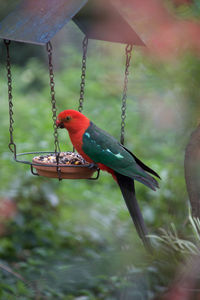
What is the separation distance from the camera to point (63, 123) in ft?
6.49

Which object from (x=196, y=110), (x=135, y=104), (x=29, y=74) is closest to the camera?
(x=196, y=110)

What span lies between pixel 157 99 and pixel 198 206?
1410mm

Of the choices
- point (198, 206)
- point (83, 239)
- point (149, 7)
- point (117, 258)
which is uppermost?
point (149, 7)

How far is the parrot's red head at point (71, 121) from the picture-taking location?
6.47 ft

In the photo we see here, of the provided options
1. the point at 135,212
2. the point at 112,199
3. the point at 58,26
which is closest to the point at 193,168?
the point at 135,212

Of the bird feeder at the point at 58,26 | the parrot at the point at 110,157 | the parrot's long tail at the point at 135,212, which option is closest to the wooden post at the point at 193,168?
the parrot at the point at 110,157

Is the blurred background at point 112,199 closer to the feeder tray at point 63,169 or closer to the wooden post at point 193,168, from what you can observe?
the wooden post at point 193,168

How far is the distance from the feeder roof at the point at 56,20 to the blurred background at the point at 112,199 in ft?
0.65

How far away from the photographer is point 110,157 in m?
1.92

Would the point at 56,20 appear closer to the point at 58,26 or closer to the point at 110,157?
the point at 58,26

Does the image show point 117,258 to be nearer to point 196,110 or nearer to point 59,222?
point 59,222

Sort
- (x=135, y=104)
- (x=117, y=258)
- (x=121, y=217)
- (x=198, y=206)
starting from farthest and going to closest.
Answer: (x=121, y=217) → (x=135, y=104) → (x=117, y=258) → (x=198, y=206)

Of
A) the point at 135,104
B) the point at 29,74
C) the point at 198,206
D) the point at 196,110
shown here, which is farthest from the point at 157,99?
the point at 29,74

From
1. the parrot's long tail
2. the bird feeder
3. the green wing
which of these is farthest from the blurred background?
the green wing
